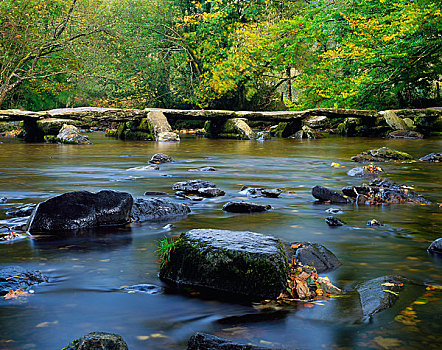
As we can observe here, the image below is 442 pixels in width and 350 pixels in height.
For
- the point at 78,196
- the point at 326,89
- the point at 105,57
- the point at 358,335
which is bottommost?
the point at 358,335

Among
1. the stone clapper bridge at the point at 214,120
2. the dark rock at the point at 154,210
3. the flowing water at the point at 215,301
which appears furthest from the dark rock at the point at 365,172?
the stone clapper bridge at the point at 214,120

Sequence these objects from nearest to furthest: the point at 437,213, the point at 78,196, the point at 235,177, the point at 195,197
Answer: the point at 78,196 → the point at 437,213 → the point at 195,197 → the point at 235,177

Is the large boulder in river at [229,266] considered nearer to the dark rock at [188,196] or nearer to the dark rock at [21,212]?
the dark rock at [21,212]

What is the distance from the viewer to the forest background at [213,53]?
23.1 m

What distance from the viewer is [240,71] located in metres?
27.9

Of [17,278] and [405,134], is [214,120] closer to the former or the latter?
[405,134]

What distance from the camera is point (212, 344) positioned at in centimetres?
214

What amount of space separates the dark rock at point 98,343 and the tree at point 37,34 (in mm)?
26417

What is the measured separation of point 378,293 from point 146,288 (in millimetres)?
1412

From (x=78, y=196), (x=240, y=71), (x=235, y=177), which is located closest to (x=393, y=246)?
(x=78, y=196)

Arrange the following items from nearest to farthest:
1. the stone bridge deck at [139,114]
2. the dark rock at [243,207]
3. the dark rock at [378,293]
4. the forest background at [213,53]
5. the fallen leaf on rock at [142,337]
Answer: the fallen leaf on rock at [142,337] → the dark rock at [378,293] → the dark rock at [243,207] → the stone bridge deck at [139,114] → the forest background at [213,53]

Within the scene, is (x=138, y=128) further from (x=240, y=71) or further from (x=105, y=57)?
(x=105, y=57)

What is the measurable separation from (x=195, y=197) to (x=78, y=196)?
1.98 metres

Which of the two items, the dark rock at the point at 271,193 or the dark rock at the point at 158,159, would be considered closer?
the dark rock at the point at 271,193
